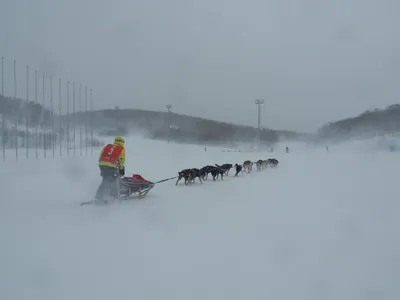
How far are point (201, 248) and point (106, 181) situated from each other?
2.53 meters

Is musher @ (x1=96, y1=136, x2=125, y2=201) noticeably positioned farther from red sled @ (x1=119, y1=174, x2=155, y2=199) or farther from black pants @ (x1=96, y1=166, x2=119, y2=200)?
red sled @ (x1=119, y1=174, x2=155, y2=199)

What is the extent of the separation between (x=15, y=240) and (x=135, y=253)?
135 cm

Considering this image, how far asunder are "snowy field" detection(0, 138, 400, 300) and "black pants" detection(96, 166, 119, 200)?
0.32 metres

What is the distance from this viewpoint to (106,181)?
16.1ft

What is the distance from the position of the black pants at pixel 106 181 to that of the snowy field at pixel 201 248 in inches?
12.5

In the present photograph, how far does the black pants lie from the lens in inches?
191

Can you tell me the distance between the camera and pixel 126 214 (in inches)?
173

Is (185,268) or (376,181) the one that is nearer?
(185,268)

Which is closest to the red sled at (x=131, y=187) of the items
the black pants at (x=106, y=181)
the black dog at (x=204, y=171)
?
the black pants at (x=106, y=181)

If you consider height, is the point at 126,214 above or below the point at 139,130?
below

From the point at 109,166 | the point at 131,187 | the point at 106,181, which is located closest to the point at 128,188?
the point at 131,187

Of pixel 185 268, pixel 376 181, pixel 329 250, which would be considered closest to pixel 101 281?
pixel 185 268

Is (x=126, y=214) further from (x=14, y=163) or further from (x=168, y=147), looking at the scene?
(x=168, y=147)

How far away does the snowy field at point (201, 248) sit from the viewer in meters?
2.20
